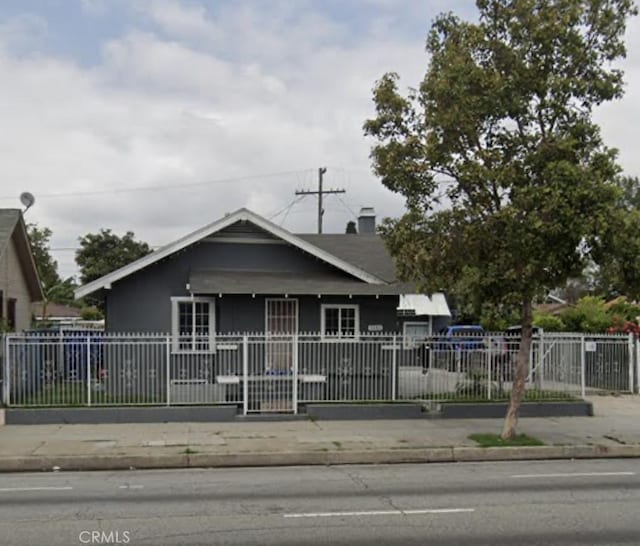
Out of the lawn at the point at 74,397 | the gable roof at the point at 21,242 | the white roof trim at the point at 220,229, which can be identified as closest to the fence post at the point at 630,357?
the white roof trim at the point at 220,229

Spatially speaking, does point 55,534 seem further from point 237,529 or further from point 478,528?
point 478,528

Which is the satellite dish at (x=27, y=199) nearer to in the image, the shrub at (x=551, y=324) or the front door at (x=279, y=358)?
the front door at (x=279, y=358)

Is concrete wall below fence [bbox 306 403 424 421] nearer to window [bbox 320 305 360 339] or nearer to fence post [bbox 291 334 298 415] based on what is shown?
fence post [bbox 291 334 298 415]

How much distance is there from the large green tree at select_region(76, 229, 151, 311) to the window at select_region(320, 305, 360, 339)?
1263 inches

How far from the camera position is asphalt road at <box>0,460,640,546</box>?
7125 millimetres

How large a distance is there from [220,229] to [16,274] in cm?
849

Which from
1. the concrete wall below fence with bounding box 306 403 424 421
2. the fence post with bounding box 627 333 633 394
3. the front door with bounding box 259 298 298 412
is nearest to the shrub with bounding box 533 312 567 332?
the fence post with bounding box 627 333 633 394

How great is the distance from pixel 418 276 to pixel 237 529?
→ 702cm

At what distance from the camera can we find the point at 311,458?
12.0m

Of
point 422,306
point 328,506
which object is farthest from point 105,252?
point 328,506

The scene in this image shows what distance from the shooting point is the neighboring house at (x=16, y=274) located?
827 inches

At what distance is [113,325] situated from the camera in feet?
59.2

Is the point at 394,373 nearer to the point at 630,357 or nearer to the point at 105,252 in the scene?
the point at 630,357

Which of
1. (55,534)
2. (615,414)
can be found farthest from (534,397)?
(55,534)
